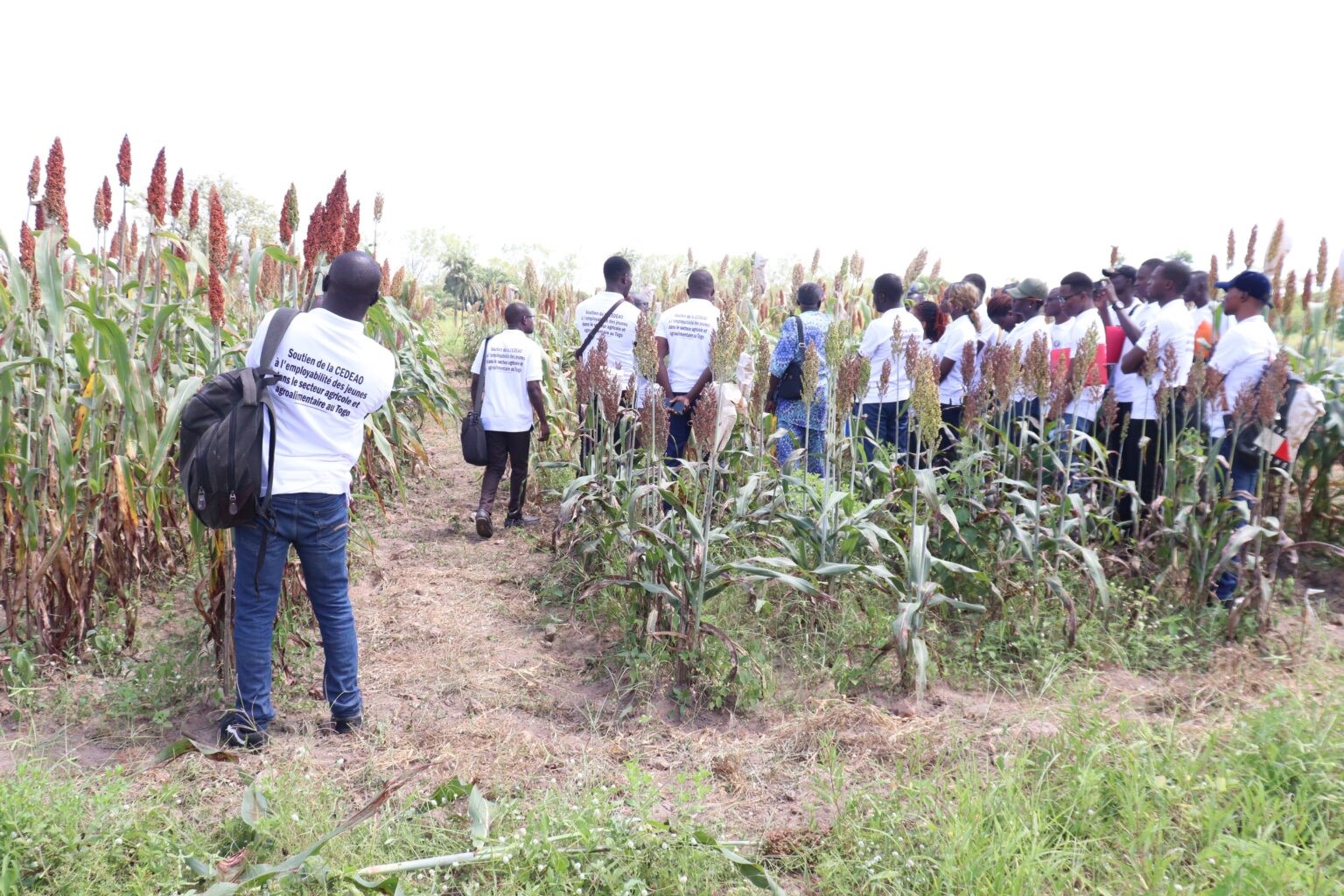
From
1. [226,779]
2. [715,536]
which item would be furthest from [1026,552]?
[226,779]

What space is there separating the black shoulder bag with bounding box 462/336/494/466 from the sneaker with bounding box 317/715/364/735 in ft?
9.05

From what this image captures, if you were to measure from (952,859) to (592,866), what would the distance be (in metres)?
0.97

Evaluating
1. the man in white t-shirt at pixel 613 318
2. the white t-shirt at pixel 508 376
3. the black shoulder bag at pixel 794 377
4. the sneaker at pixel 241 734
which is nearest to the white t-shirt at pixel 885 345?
the black shoulder bag at pixel 794 377

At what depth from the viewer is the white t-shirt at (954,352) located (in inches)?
233

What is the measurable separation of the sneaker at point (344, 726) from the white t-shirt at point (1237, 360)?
13.9 ft

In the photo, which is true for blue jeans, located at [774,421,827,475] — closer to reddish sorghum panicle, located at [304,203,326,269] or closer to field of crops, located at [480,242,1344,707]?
field of crops, located at [480,242,1344,707]

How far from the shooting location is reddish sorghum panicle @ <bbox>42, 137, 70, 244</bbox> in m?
3.45

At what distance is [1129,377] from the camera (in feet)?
17.9

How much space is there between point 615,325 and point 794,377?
1258 mm

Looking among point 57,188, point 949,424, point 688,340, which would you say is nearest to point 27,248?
point 57,188

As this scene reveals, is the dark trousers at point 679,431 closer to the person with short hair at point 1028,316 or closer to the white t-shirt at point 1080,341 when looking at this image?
the person with short hair at point 1028,316

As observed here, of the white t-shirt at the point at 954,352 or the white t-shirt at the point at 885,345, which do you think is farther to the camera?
the white t-shirt at the point at 954,352

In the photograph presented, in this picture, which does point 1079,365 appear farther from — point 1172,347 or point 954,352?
point 954,352

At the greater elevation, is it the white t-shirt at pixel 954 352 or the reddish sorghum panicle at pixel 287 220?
the reddish sorghum panicle at pixel 287 220
